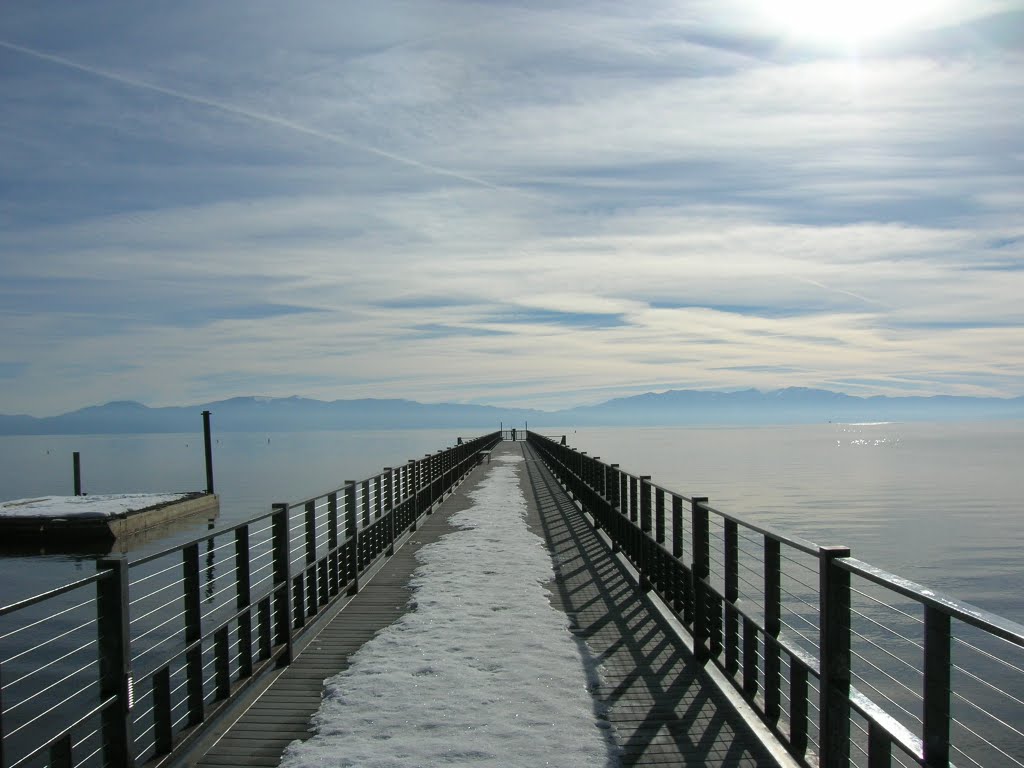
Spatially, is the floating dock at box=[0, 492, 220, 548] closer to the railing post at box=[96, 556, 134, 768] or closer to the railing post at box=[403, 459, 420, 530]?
the railing post at box=[403, 459, 420, 530]

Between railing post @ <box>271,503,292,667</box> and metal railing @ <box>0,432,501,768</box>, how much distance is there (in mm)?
11

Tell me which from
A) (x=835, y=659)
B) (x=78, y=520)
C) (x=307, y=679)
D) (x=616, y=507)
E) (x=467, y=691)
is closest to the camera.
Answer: (x=835, y=659)

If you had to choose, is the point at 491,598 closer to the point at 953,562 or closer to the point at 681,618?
the point at 681,618

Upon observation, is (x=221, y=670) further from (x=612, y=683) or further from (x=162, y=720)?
(x=612, y=683)

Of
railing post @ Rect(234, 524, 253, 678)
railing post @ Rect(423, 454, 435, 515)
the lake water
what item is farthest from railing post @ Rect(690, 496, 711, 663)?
the lake water

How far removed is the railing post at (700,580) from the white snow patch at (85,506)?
35.0m

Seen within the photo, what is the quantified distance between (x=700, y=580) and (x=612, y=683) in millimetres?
1282

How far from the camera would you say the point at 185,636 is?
7.09 meters

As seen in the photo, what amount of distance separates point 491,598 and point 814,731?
17.3 ft

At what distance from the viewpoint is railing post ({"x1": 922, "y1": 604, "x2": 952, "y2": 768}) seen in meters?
3.46

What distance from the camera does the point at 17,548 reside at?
35875mm

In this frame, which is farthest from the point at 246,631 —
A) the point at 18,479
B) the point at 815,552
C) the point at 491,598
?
the point at 18,479

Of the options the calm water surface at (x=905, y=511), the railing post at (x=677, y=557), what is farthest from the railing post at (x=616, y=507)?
A: the calm water surface at (x=905, y=511)

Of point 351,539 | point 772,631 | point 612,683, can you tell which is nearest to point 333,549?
point 351,539
